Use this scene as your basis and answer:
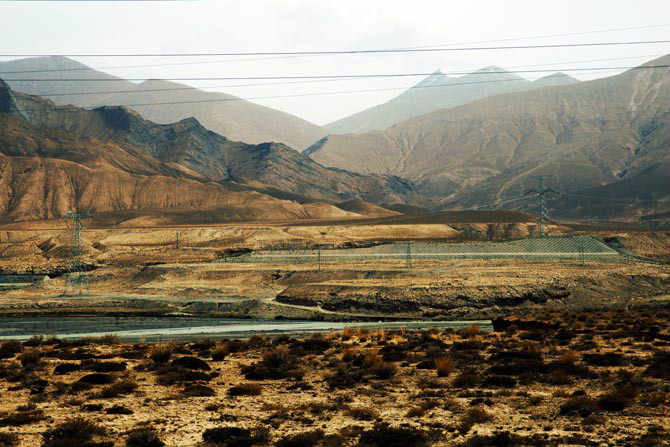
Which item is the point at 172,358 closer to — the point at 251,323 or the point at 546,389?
the point at 546,389

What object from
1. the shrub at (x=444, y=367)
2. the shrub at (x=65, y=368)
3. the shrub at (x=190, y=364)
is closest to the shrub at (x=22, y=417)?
the shrub at (x=65, y=368)

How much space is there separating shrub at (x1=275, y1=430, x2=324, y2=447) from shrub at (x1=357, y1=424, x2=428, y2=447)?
46.0 inches

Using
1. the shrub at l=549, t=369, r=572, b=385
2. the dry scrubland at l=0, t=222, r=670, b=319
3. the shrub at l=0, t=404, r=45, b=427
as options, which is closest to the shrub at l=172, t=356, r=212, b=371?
the shrub at l=0, t=404, r=45, b=427

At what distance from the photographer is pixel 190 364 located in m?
29.6

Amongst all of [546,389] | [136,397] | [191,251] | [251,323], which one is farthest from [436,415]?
[191,251]

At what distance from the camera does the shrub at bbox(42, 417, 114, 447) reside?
1752cm

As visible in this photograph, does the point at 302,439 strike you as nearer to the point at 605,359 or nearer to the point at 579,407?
the point at 579,407

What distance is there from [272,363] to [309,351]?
4.39 metres

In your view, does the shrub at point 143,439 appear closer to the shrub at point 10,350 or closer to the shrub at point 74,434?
the shrub at point 74,434

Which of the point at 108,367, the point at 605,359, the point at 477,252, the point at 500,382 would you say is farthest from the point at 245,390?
the point at 477,252

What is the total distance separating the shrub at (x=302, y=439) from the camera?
1777 cm

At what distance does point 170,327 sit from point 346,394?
42.6m

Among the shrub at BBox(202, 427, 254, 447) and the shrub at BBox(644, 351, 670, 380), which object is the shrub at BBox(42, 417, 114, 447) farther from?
the shrub at BBox(644, 351, 670, 380)

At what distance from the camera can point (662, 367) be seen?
26.4 m
